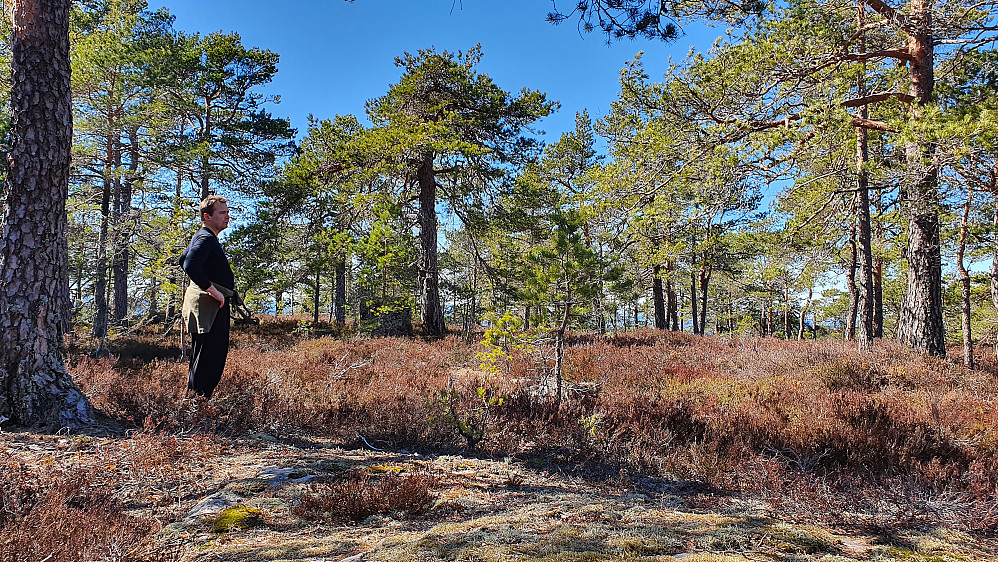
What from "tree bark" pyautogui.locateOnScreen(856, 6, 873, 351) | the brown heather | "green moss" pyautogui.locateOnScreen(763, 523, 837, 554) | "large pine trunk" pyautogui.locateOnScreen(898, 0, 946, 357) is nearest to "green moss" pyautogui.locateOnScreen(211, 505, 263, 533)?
the brown heather

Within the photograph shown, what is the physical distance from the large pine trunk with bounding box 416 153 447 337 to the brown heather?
6.27 metres

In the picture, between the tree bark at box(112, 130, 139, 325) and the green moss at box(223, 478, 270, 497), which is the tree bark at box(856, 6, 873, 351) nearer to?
the green moss at box(223, 478, 270, 497)

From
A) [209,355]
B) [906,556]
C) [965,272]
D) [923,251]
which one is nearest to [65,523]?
[209,355]

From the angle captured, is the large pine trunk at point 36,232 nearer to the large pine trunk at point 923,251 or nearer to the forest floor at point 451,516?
the forest floor at point 451,516

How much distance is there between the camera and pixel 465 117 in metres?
13.4

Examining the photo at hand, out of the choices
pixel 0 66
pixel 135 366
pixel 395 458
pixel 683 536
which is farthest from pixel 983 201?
pixel 0 66

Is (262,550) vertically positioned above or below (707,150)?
below

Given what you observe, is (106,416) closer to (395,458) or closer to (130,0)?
(395,458)

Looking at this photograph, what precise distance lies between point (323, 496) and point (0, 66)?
1737 centimetres

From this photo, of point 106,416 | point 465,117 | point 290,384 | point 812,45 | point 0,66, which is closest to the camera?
point 106,416

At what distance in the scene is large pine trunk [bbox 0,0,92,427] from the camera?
4.02 metres

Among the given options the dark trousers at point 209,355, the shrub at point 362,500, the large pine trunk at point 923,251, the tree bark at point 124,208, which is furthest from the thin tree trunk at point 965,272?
the tree bark at point 124,208

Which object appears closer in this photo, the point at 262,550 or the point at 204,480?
the point at 262,550

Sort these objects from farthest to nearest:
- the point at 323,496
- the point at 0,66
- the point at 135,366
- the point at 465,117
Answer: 1. the point at 465,117
2. the point at 0,66
3. the point at 135,366
4. the point at 323,496
